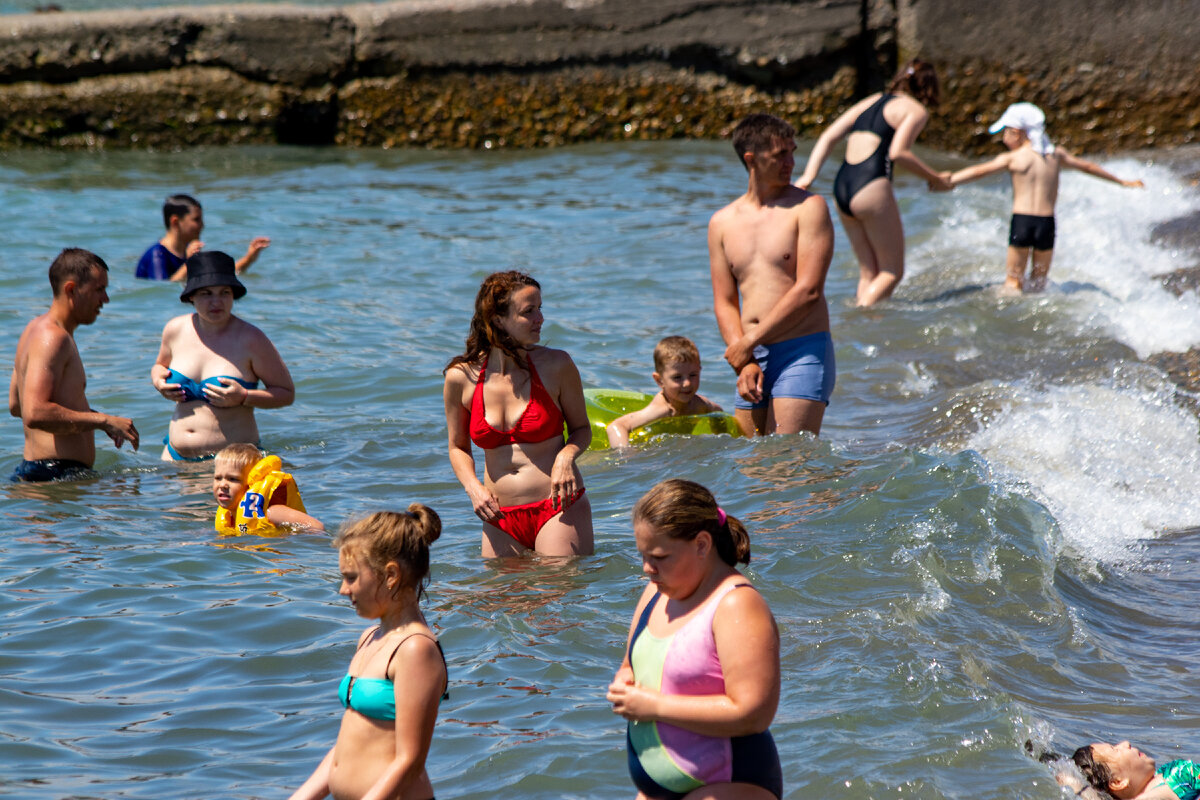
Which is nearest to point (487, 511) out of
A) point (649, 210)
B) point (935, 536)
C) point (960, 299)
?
point (935, 536)

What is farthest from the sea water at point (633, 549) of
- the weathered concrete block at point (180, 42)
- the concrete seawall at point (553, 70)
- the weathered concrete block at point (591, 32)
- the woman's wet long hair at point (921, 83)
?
the weathered concrete block at point (591, 32)

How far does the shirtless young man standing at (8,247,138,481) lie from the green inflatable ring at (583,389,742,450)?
2.66 m

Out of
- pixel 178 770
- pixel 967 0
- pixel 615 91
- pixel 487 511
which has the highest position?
pixel 967 0

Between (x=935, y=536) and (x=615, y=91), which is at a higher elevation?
(x=615, y=91)

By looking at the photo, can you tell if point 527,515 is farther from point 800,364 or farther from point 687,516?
point 687,516

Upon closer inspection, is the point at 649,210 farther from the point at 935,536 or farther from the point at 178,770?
the point at 178,770

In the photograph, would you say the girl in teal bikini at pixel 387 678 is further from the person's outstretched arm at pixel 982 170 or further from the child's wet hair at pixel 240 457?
the person's outstretched arm at pixel 982 170

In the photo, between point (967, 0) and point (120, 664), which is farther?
point (967, 0)

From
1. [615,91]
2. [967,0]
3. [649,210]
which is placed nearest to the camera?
[649,210]

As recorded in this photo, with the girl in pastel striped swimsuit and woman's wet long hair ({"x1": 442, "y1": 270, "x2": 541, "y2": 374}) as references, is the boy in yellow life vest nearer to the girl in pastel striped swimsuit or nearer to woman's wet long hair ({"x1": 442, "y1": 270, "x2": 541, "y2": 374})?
woman's wet long hair ({"x1": 442, "y1": 270, "x2": 541, "y2": 374})

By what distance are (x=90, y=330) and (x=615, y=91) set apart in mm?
8977

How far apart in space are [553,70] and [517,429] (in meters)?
12.8

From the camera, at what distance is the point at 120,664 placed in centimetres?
491

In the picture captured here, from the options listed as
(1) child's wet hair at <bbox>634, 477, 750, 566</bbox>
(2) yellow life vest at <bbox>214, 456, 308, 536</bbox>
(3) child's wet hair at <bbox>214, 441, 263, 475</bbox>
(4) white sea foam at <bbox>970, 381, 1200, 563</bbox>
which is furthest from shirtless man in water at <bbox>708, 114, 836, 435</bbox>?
(1) child's wet hair at <bbox>634, 477, 750, 566</bbox>
